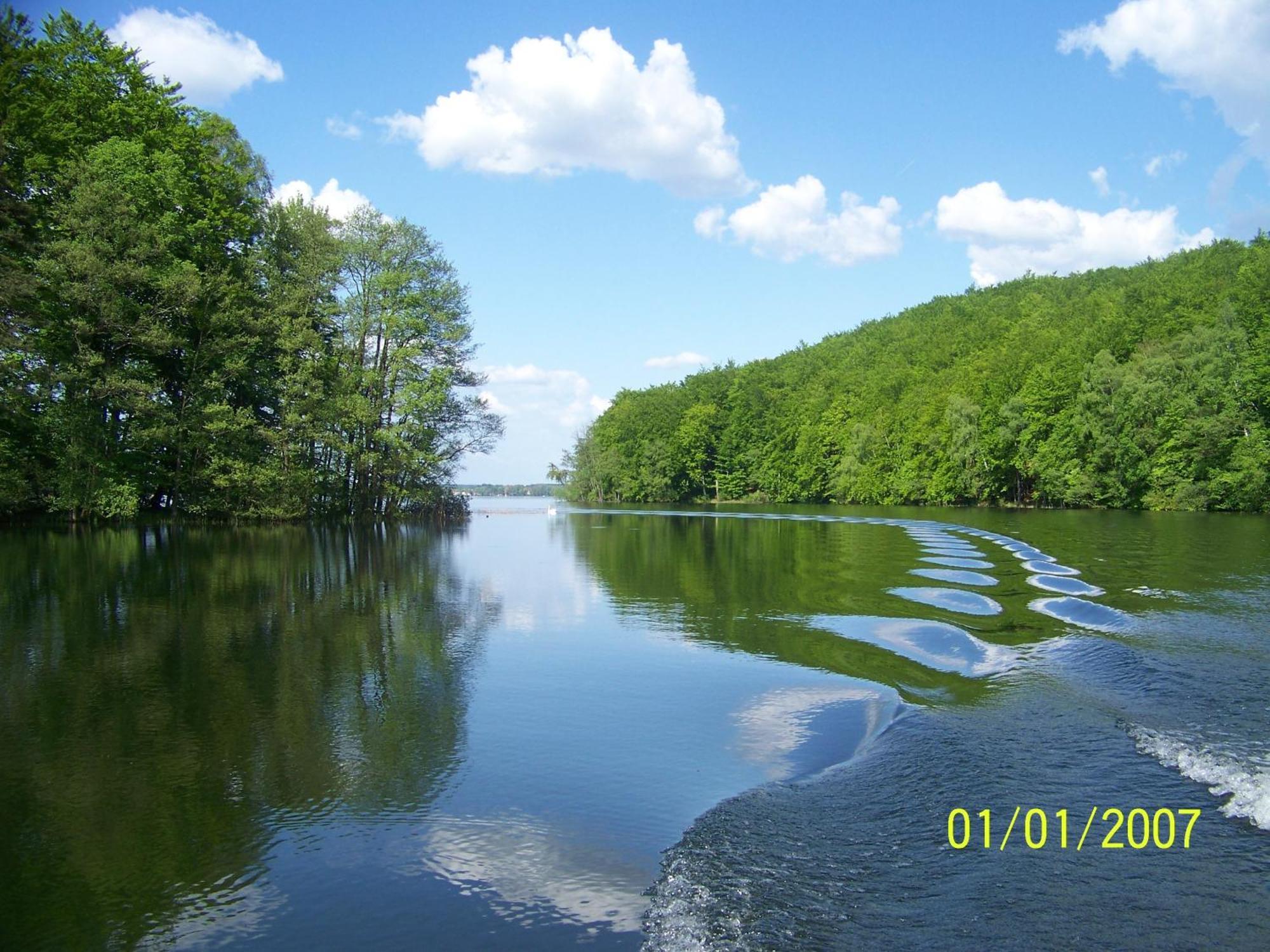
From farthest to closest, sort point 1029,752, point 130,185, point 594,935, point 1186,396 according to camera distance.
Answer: point 1186,396
point 130,185
point 1029,752
point 594,935

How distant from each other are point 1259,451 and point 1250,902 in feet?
210

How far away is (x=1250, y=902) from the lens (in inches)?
212

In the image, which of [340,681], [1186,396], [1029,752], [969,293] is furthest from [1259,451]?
[969,293]

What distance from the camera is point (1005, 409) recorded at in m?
77.0

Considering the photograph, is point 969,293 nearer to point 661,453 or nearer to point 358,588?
point 661,453

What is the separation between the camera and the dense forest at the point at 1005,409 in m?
60.2

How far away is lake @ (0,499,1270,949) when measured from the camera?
528cm

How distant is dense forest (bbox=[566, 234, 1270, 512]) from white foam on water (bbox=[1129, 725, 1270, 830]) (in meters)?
60.0
